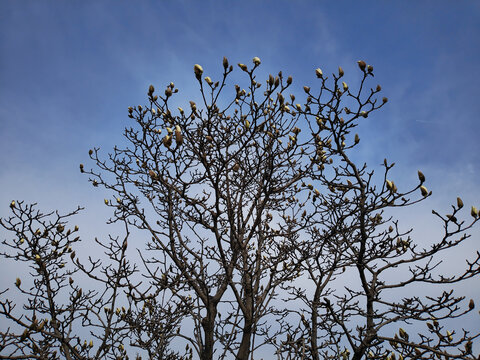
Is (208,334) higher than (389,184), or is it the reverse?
(389,184)

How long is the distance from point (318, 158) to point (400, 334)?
116 inches

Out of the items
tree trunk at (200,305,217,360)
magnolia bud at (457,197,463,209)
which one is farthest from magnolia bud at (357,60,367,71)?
tree trunk at (200,305,217,360)

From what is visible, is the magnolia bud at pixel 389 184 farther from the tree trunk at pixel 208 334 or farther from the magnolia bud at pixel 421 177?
the tree trunk at pixel 208 334

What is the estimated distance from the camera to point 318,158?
18.4ft

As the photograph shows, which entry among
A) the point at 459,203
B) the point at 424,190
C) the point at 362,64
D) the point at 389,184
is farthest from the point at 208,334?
the point at 362,64

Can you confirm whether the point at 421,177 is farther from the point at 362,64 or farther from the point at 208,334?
the point at 208,334

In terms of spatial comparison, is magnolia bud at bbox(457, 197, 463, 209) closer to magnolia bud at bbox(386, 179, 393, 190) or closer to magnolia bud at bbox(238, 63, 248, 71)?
magnolia bud at bbox(386, 179, 393, 190)

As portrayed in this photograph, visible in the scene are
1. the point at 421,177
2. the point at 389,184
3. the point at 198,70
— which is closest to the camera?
the point at 198,70

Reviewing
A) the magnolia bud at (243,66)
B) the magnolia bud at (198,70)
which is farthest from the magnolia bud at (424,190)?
the magnolia bud at (198,70)

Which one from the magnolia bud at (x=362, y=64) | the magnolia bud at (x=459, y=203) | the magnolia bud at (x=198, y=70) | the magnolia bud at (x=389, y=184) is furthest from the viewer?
the magnolia bud at (x=362, y=64)

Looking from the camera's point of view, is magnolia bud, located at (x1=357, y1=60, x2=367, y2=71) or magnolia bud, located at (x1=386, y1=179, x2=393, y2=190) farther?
magnolia bud, located at (x1=357, y1=60, x2=367, y2=71)

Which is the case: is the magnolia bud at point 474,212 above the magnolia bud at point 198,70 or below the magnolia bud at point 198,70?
below

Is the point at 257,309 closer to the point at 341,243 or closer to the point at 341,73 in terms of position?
the point at 341,243

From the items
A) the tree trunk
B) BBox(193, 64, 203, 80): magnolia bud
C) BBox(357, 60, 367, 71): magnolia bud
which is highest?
BBox(357, 60, 367, 71): magnolia bud
